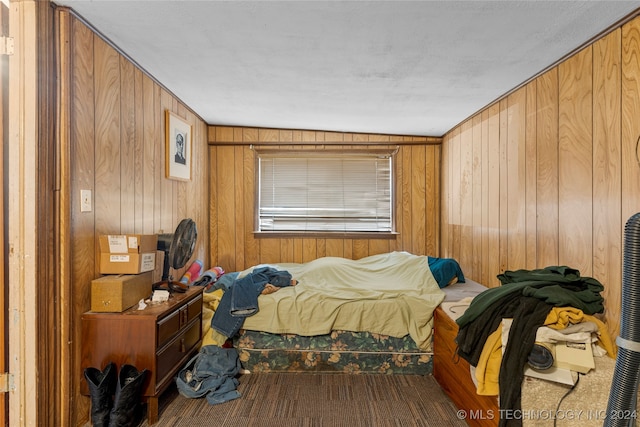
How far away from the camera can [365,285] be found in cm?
272

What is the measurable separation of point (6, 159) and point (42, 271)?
21.4 inches

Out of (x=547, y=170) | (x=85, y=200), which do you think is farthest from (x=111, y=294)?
(x=547, y=170)

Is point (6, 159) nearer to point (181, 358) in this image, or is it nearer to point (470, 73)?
point (181, 358)

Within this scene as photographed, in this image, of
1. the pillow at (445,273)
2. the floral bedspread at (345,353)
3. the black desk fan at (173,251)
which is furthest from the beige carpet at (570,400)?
the black desk fan at (173,251)

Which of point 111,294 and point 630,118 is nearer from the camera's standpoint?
point 630,118

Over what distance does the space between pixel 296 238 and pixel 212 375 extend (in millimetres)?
1832

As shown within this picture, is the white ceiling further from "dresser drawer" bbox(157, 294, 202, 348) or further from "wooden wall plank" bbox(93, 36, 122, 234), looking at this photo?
"dresser drawer" bbox(157, 294, 202, 348)

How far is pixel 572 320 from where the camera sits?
1.41 m

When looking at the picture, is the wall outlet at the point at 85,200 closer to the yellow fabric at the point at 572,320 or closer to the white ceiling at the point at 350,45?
the white ceiling at the point at 350,45

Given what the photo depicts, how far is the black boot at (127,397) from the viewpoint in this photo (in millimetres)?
1588

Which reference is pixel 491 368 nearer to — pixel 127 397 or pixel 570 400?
pixel 570 400

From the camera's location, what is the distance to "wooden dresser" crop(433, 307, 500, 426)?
5.20 feet

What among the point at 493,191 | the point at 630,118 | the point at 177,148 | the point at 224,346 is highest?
the point at 177,148

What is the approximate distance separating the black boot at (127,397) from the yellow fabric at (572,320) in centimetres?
198
